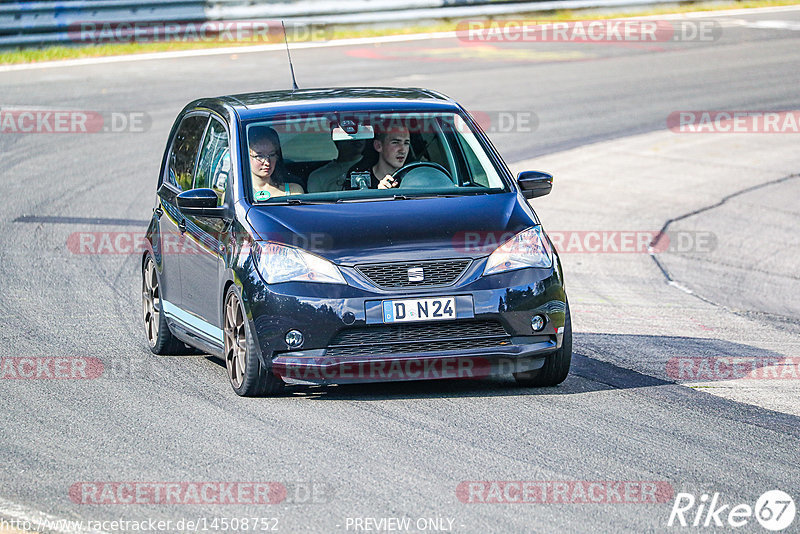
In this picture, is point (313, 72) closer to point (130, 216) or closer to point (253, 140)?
point (130, 216)

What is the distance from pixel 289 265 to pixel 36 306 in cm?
418

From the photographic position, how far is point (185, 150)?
32.5 feet

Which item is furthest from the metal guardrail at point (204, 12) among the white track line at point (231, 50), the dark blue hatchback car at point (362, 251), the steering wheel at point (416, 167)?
the steering wheel at point (416, 167)

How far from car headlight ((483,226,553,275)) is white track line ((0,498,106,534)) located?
289 cm

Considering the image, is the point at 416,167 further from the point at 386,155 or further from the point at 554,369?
the point at 554,369

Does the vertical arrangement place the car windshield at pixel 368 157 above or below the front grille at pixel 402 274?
above

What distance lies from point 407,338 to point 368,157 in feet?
5.62

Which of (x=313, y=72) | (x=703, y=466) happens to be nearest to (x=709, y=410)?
(x=703, y=466)

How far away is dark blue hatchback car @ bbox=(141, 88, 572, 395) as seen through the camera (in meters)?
7.68

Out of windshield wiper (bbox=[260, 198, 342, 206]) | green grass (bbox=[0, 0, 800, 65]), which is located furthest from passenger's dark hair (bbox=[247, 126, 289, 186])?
green grass (bbox=[0, 0, 800, 65])

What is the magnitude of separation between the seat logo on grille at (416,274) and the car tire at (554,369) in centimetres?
93

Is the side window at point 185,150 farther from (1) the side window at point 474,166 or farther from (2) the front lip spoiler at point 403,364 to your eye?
(2) the front lip spoiler at point 403,364

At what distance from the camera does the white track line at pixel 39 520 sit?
5609 mm

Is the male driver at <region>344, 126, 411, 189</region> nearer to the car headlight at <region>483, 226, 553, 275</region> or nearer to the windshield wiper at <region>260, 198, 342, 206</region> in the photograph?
the windshield wiper at <region>260, 198, 342, 206</region>
